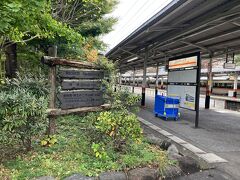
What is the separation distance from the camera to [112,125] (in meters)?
4.02

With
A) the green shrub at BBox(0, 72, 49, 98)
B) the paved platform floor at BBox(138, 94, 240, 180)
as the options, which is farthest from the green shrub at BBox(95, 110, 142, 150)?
the green shrub at BBox(0, 72, 49, 98)

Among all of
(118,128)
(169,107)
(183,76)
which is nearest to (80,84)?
(118,128)

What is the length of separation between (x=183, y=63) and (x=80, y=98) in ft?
17.6

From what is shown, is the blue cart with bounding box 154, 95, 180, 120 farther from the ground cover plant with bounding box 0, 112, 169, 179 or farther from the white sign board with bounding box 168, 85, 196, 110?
the ground cover plant with bounding box 0, 112, 169, 179

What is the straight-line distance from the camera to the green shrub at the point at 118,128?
4031mm

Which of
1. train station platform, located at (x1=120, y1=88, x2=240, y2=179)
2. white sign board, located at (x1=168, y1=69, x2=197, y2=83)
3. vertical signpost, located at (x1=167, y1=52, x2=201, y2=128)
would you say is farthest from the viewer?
white sign board, located at (x1=168, y1=69, x2=197, y2=83)

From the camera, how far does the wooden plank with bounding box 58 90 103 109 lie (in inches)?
192

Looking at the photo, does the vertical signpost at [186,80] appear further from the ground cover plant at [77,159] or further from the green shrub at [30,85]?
the green shrub at [30,85]

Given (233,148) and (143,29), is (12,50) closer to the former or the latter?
(143,29)

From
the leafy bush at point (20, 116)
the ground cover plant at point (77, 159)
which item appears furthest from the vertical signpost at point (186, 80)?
the leafy bush at point (20, 116)

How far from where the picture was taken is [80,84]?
5.19 meters

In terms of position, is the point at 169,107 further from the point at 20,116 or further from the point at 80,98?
the point at 20,116

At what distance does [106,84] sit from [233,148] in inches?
139

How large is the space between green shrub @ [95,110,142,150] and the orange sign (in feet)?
16.3
